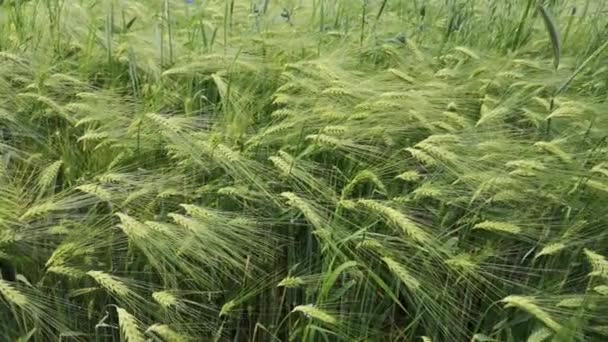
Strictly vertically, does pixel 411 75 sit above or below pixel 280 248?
above

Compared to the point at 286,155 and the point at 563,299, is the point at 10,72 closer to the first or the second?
the point at 286,155

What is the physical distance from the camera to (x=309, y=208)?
1.33 m

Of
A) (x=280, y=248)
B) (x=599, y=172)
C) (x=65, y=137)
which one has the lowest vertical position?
(x=280, y=248)

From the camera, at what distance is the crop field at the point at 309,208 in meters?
1.29

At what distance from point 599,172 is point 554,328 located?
352mm

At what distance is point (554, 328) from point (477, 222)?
29cm

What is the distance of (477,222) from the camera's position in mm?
1366

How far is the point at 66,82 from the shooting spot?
5.65 ft

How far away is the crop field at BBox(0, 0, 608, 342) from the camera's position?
129cm

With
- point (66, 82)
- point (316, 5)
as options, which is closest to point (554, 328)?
point (66, 82)

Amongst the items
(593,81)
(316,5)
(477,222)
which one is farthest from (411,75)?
(316,5)

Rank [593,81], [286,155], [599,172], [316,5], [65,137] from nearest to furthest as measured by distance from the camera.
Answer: [599,172]
[286,155]
[65,137]
[593,81]
[316,5]

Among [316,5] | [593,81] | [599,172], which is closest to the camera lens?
[599,172]

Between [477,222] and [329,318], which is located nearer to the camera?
[329,318]
